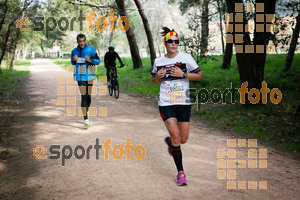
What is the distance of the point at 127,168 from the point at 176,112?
4.85 feet

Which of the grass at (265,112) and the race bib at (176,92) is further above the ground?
the race bib at (176,92)

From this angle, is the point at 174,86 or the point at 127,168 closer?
the point at 174,86

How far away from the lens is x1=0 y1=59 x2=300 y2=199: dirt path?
4016mm

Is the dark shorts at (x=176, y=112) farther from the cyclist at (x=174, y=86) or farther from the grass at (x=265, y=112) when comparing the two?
the grass at (x=265, y=112)

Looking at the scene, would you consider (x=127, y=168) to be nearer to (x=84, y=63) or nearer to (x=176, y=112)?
(x=176, y=112)

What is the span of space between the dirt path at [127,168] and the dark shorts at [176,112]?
105cm

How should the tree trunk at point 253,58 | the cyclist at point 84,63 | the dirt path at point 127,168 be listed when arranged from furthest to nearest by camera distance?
the tree trunk at point 253,58 → the cyclist at point 84,63 → the dirt path at point 127,168

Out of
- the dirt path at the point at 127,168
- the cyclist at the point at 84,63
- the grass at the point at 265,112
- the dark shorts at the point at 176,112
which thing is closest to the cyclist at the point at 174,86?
the dark shorts at the point at 176,112

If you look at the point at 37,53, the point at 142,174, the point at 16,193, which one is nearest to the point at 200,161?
the point at 142,174

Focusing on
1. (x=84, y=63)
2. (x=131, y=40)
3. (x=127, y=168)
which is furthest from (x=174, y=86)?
(x=131, y=40)

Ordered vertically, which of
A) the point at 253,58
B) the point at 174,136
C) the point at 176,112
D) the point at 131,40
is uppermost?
the point at 131,40

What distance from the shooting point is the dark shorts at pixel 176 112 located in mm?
4141

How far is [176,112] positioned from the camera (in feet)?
13.9

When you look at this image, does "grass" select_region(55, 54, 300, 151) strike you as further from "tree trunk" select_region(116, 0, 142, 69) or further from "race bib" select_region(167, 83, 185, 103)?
"tree trunk" select_region(116, 0, 142, 69)
